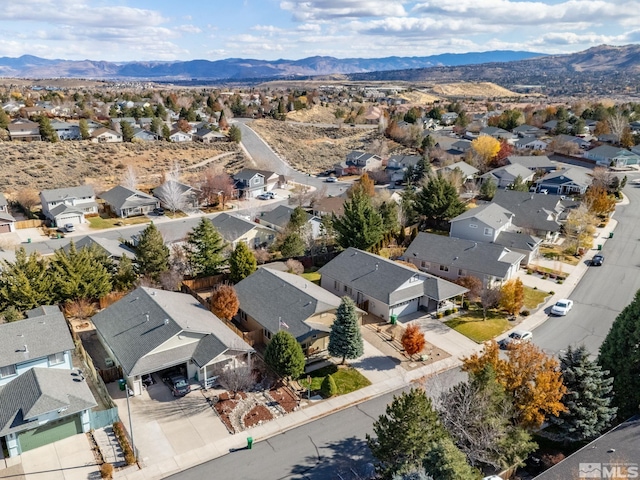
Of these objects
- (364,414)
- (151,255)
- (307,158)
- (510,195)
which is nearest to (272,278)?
(151,255)

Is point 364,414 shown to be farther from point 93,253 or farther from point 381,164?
point 381,164

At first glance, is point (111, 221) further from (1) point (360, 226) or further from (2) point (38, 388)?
(2) point (38, 388)

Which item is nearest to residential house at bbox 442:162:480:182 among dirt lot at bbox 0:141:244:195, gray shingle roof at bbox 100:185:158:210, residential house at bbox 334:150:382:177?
residential house at bbox 334:150:382:177

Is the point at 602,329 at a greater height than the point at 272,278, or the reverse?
the point at 272,278

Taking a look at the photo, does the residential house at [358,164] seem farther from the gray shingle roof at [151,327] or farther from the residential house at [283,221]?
the gray shingle roof at [151,327]

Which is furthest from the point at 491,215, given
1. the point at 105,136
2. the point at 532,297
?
the point at 105,136
